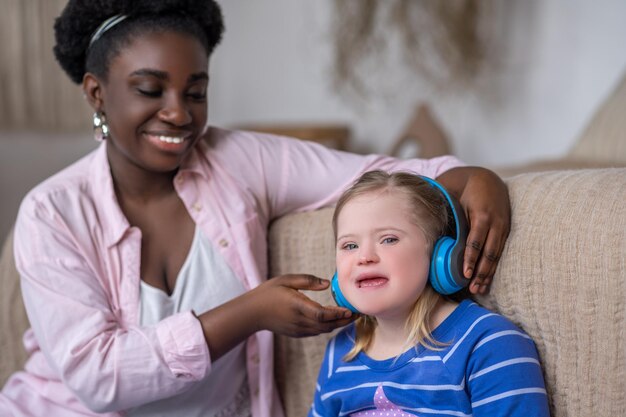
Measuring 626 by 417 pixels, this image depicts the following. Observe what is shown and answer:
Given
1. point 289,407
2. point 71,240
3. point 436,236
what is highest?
point 436,236

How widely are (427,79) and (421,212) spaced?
2.26 metres

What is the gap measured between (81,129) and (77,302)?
6.87 feet

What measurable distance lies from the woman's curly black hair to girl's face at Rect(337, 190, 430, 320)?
0.54m

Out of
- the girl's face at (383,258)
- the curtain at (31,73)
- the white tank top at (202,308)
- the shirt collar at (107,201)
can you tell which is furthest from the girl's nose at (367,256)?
the curtain at (31,73)

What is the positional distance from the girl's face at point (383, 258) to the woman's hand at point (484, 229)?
70 mm

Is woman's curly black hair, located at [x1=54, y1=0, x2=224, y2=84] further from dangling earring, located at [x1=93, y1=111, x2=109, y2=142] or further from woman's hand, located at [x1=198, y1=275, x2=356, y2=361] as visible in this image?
woman's hand, located at [x1=198, y1=275, x2=356, y2=361]

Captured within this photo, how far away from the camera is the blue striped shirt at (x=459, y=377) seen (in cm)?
99

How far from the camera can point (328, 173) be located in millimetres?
1510

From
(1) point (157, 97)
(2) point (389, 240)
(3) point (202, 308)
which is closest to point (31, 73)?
(1) point (157, 97)

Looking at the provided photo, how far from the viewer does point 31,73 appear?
2986 mm

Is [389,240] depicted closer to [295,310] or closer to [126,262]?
[295,310]

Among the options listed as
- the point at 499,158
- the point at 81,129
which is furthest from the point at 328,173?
the point at 81,129

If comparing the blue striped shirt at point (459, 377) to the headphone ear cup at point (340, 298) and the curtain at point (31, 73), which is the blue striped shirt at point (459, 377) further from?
the curtain at point (31, 73)

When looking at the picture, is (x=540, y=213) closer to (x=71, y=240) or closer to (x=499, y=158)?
(x=71, y=240)
